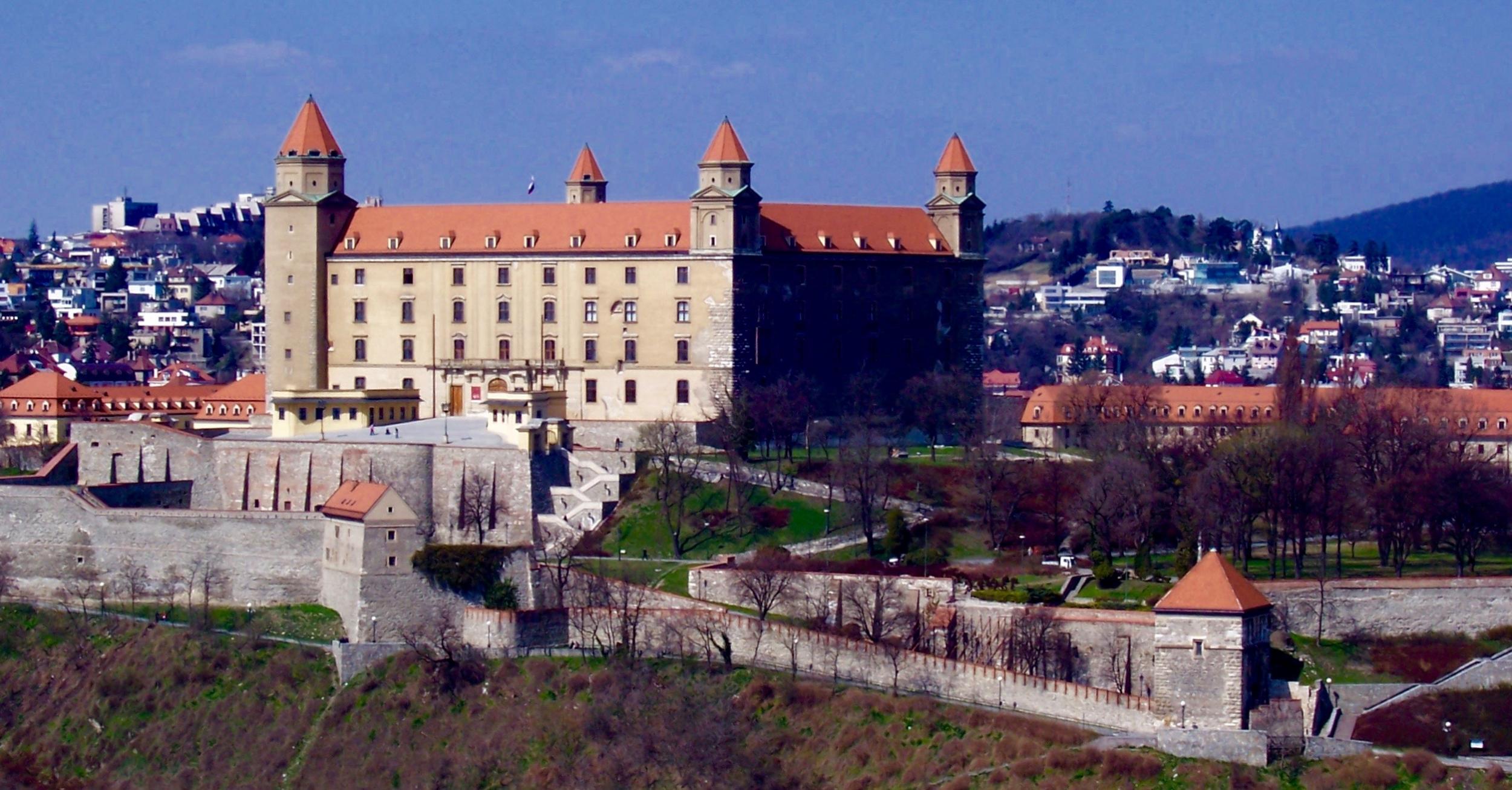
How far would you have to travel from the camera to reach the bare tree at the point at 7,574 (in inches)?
3169

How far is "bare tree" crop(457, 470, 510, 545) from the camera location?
8094cm

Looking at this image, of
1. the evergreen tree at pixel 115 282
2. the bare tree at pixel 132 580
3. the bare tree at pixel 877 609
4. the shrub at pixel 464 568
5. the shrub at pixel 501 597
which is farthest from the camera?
the evergreen tree at pixel 115 282

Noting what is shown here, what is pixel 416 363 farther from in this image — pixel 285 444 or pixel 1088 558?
pixel 1088 558

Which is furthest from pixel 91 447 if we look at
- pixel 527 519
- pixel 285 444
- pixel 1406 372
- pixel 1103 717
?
pixel 1406 372

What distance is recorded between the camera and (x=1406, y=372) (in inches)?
6905

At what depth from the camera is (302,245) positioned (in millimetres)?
95312

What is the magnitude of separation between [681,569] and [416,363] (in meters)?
20.5

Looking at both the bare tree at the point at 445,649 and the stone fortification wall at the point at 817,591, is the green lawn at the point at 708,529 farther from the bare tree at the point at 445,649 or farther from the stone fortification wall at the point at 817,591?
the bare tree at the point at 445,649

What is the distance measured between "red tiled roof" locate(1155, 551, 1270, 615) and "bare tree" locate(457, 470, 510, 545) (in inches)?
965

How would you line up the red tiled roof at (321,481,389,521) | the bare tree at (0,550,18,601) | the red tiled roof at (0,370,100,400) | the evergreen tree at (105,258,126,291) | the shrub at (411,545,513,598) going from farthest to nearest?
the evergreen tree at (105,258,126,291) < the red tiled roof at (0,370,100,400) < the bare tree at (0,550,18,601) < the red tiled roof at (321,481,389,521) < the shrub at (411,545,513,598)

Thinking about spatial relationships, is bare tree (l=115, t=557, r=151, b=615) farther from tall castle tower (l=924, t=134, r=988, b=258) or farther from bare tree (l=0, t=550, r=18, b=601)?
tall castle tower (l=924, t=134, r=988, b=258)

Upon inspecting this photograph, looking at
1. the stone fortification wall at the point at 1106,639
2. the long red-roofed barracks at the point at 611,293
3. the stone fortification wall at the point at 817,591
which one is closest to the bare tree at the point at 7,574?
the long red-roofed barracks at the point at 611,293

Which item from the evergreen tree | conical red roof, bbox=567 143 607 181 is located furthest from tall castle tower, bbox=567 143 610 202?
the evergreen tree

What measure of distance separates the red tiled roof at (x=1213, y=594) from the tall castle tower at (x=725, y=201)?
3134 centimetres
